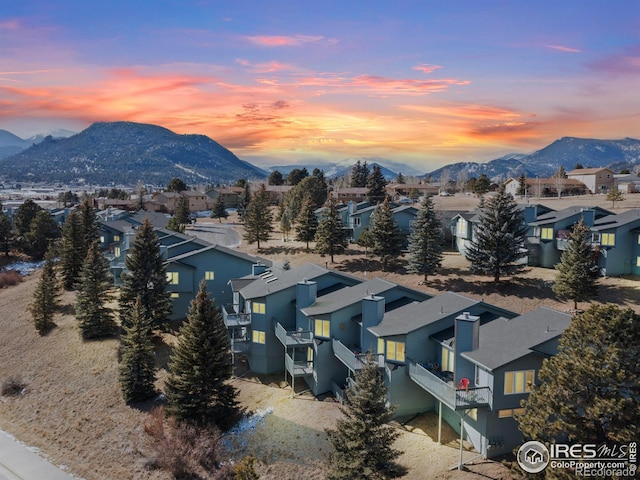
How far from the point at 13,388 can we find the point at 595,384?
4000 cm

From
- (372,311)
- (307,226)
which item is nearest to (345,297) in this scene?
(372,311)

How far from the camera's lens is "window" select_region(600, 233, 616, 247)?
152 ft

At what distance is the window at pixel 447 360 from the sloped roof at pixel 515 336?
5.75 ft

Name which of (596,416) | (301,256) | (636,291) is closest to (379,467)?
(596,416)

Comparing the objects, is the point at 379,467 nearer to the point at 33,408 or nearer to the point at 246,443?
the point at 246,443

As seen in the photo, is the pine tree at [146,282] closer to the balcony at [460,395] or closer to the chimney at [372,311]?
the chimney at [372,311]

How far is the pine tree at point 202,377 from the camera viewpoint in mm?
31047

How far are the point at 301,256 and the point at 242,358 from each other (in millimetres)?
27169

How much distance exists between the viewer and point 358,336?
3328 cm

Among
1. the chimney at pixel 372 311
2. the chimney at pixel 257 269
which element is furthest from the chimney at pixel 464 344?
the chimney at pixel 257 269

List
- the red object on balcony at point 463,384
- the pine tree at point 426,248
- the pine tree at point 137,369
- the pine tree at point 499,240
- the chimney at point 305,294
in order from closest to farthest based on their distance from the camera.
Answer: the red object on balcony at point 463,384 → the pine tree at point 137,369 → the chimney at point 305,294 → the pine tree at point 499,240 → the pine tree at point 426,248

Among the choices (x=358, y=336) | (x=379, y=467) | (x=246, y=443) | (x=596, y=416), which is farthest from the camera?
(x=358, y=336)

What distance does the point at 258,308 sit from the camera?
1481 inches

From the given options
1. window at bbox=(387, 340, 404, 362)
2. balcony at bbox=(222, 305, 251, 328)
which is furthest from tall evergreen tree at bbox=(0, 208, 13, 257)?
window at bbox=(387, 340, 404, 362)
